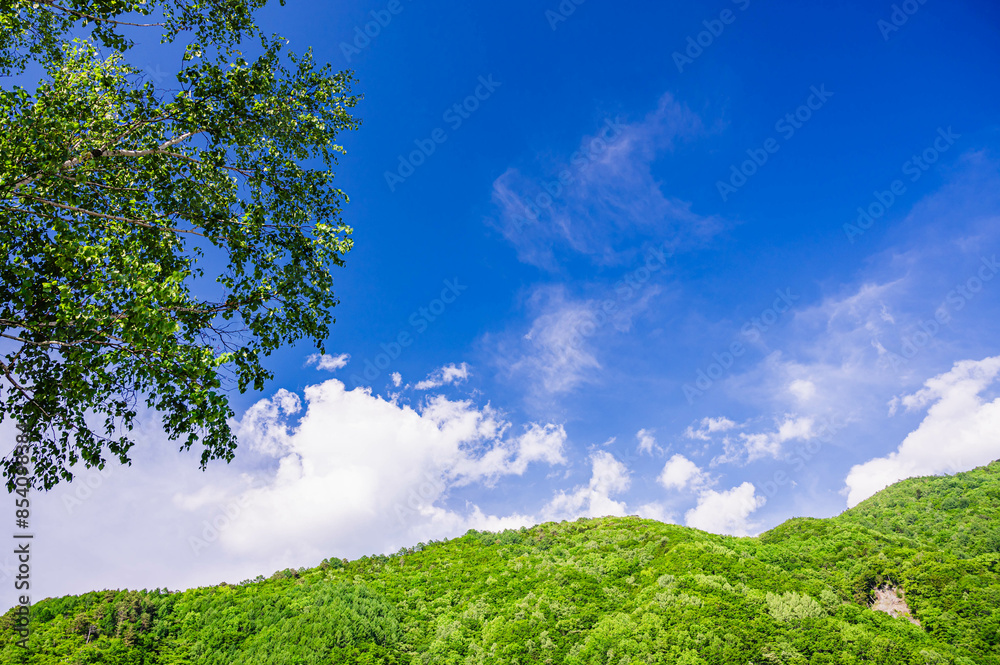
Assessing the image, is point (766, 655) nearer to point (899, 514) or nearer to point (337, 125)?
point (337, 125)

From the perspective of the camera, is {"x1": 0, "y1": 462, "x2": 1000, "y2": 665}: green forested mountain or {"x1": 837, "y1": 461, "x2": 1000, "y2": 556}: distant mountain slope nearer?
{"x1": 0, "y1": 462, "x2": 1000, "y2": 665}: green forested mountain

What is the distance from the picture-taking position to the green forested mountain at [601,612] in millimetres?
32594

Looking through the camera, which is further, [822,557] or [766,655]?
[822,557]

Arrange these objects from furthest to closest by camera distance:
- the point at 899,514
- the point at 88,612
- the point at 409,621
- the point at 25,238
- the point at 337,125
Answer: the point at 899,514 → the point at 409,621 → the point at 88,612 → the point at 337,125 → the point at 25,238

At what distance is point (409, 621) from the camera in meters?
43.5

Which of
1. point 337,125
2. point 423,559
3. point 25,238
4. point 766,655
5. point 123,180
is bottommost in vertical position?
point 766,655

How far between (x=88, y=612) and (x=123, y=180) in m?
47.9

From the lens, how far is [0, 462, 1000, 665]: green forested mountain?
3259 cm

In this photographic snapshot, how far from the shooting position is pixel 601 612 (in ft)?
134

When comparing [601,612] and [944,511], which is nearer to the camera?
[601,612]

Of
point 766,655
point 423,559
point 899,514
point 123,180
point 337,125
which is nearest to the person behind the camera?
point 123,180

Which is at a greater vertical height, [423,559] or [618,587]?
[423,559]

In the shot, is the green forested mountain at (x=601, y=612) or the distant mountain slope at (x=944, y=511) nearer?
the green forested mountain at (x=601, y=612)

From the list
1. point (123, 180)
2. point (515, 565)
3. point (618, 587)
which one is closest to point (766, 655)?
point (618, 587)
